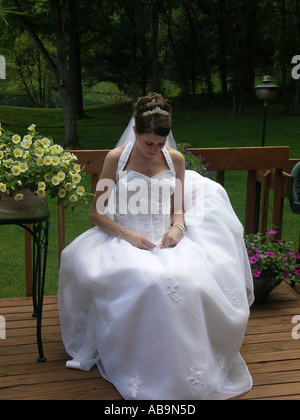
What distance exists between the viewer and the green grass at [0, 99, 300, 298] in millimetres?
5260

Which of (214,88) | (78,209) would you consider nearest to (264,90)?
(78,209)

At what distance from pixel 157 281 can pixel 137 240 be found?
1.31ft

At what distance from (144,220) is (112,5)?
42.5ft

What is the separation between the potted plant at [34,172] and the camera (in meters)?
2.31

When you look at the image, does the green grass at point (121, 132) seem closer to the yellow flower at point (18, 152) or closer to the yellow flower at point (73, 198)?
the yellow flower at point (73, 198)

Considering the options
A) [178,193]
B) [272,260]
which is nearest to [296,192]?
[272,260]

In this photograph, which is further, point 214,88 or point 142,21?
point 214,88

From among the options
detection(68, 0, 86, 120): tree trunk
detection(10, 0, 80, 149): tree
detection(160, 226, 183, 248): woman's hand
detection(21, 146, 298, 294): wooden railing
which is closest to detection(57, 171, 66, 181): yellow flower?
detection(160, 226, 183, 248): woman's hand

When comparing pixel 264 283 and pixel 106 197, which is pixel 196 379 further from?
pixel 264 283

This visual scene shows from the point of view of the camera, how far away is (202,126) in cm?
1631

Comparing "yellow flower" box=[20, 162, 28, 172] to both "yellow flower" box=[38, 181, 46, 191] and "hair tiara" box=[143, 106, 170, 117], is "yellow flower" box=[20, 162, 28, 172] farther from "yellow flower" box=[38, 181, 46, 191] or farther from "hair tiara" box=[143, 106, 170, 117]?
"hair tiara" box=[143, 106, 170, 117]

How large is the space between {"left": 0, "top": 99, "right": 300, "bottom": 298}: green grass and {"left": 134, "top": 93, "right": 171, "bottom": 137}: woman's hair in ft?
7.40

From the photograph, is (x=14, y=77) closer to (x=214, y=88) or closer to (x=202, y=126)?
(x=214, y=88)

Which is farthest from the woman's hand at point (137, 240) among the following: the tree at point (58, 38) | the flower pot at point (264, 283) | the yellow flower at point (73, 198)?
the tree at point (58, 38)
